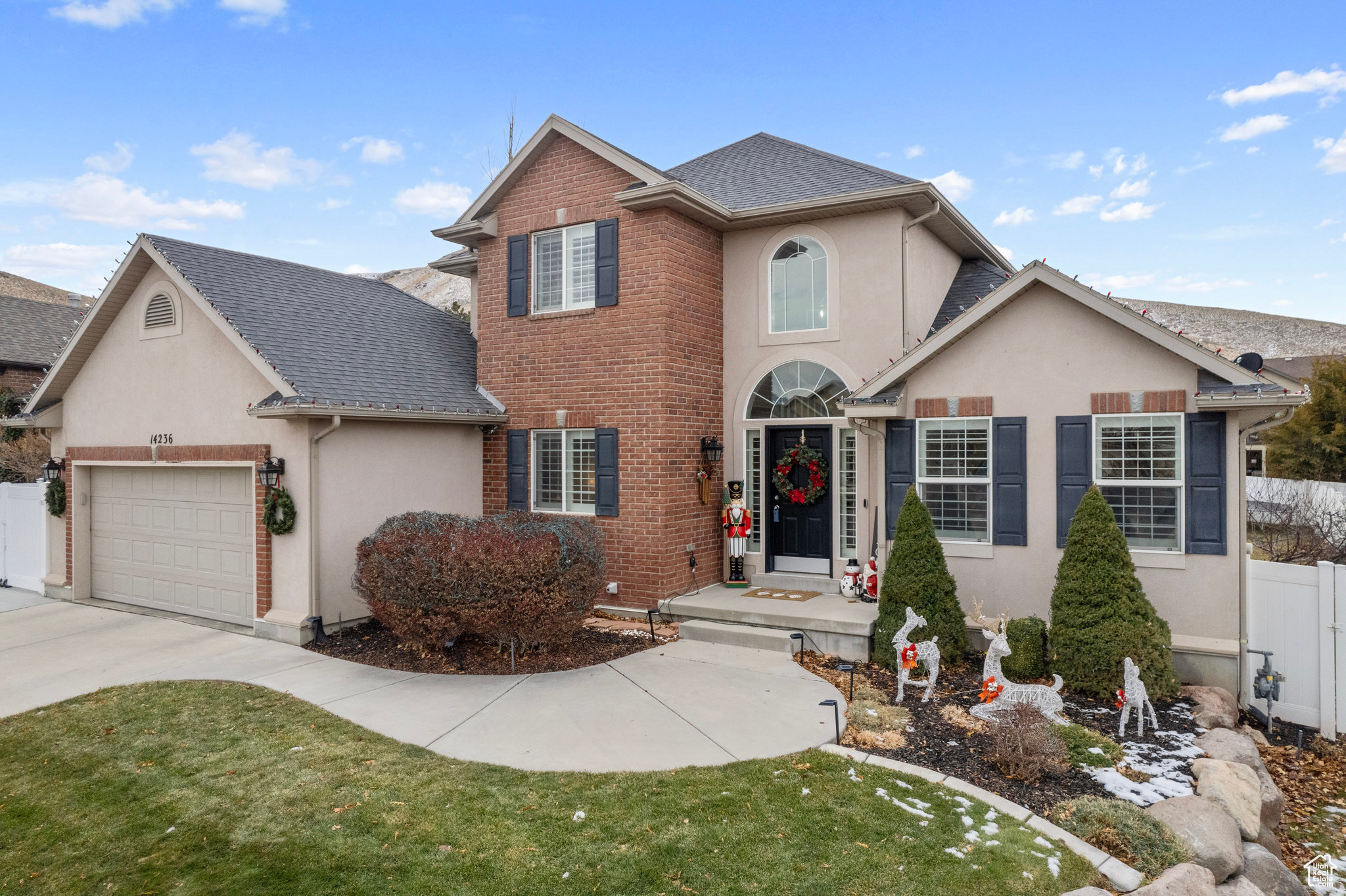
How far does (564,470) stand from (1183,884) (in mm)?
8738

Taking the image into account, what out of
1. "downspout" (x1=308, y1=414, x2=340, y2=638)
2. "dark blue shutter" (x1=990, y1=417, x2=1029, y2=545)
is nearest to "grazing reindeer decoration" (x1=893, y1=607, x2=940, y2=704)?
"dark blue shutter" (x1=990, y1=417, x2=1029, y2=545)

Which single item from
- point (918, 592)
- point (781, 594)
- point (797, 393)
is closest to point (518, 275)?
point (797, 393)

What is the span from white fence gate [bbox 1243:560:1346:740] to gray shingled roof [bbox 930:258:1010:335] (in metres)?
5.12

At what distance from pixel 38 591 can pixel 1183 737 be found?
16471 millimetres

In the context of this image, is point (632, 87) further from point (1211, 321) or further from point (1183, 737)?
point (1211, 321)

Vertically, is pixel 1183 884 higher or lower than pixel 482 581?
lower

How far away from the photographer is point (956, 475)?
898 cm

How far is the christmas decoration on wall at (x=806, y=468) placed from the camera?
35.6ft

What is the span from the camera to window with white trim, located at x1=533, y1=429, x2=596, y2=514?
36.7 ft

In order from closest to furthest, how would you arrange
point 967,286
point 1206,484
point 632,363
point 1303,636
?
1. point 1303,636
2. point 1206,484
3. point 632,363
4. point 967,286

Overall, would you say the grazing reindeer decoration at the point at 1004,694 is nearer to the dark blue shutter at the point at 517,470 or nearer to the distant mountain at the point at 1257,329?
the dark blue shutter at the point at 517,470

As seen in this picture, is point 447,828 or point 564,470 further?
point 564,470

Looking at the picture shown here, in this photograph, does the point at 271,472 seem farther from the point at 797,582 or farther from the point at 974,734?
the point at 974,734

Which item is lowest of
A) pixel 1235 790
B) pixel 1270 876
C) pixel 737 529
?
pixel 1270 876
